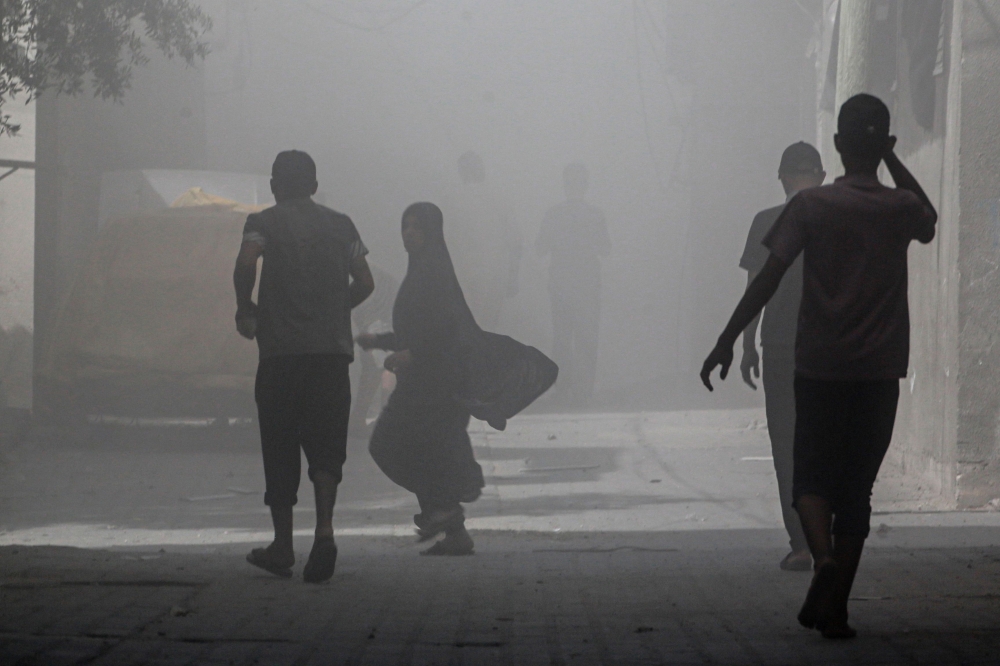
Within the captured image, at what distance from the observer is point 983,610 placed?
453 cm

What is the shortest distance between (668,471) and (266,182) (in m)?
6.92

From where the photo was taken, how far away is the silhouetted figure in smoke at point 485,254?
13.2 m

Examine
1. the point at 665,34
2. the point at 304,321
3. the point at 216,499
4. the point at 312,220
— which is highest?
the point at 665,34

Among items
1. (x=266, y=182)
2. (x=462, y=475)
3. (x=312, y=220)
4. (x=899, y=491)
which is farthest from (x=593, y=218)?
(x=312, y=220)

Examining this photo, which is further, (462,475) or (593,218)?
(593,218)

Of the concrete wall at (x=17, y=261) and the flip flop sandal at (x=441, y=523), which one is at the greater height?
the concrete wall at (x=17, y=261)

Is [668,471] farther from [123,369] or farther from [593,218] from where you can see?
[593,218]

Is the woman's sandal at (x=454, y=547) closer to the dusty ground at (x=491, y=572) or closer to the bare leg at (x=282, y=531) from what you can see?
the dusty ground at (x=491, y=572)

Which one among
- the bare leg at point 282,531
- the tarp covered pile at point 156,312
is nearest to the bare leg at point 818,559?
the bare leg at point 282,531

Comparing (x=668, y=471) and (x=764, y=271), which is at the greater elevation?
(x=764, y=271)

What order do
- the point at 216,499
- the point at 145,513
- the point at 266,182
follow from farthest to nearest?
the point at 266,182 → the point at 216,499 → the point at 145,513

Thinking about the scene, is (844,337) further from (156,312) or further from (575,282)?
(575,282)

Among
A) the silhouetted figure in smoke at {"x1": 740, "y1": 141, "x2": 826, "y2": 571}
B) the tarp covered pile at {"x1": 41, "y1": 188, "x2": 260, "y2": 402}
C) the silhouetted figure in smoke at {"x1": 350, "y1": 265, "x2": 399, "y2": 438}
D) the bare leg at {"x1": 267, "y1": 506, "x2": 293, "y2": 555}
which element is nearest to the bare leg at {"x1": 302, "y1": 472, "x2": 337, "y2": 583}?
the bare leg at {"x1": 267, "y1": 506, "x2": 293, "y2": 555}

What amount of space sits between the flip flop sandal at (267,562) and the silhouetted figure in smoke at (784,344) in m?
1.96
